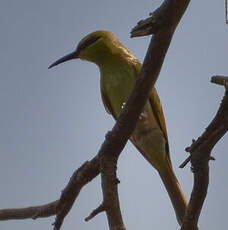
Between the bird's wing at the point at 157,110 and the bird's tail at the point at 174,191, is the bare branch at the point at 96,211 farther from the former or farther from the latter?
the bird's wing at the point at 157,110

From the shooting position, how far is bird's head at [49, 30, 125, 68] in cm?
443

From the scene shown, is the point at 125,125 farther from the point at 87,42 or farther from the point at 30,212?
the point at 87,42

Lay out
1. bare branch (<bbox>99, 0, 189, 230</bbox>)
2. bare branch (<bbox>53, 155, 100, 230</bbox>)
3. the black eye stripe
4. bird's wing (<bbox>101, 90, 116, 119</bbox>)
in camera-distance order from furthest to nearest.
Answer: the black eye stripe
bird's wing (<bbox>101, 90, 116, 119</bbox>)
bare branch (<bbox>53, 155, 100, 230</bbox>)
bare branch (<bbox>99, 0, 189, 230</bbox>)

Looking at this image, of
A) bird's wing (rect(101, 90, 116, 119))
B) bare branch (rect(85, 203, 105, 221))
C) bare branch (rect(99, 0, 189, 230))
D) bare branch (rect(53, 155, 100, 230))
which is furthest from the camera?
bird's wing (rect(101, 90, 116, 119))

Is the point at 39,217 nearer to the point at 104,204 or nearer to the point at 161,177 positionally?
the point at 104,204

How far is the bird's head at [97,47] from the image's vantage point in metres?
4.43

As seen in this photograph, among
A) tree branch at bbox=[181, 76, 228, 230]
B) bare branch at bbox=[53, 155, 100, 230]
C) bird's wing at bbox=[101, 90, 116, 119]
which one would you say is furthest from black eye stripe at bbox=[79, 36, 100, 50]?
tree branch at bbox=[181, 76, 228, 230]

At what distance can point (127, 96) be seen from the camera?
13.5 feet

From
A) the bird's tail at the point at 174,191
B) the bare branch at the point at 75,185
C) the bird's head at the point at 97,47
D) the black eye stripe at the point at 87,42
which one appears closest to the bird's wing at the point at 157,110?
the bird's tail at the point at 174,191

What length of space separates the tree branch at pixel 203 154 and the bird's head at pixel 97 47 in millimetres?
2618

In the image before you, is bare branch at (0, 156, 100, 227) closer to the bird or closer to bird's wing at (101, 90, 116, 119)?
the bird

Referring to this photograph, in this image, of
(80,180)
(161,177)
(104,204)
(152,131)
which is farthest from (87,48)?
(104,204)

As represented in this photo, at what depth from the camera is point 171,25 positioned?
1.96 m

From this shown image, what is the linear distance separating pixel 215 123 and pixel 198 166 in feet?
0.64
